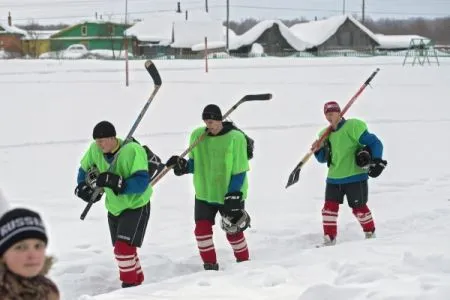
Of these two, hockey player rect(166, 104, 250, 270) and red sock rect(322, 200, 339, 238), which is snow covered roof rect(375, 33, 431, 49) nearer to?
red sock rect(322, 200, 339, 238)

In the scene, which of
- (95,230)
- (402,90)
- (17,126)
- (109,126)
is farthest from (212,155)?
(402,90)

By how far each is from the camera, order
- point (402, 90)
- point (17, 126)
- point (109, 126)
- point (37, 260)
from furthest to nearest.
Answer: point (402, 90)
point (17, 126)
point (109, 126)
point (37, 260)

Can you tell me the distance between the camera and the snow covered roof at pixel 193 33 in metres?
54.5

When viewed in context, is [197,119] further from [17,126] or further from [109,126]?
[109,126]

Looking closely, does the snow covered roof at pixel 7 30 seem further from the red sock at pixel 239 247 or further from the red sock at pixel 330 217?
the red sock at pixel 239 247

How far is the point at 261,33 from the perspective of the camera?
54406 millimetres

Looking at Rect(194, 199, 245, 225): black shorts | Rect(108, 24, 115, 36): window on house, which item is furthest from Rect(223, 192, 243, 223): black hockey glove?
Rect(108, 24, 115, 36): window on house

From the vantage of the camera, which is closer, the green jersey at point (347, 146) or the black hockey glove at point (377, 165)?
the black hockey glove at point (377, 165)

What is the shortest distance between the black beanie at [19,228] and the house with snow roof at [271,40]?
5152 cm

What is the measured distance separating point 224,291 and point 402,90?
1862 cm

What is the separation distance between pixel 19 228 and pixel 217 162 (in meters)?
3.53

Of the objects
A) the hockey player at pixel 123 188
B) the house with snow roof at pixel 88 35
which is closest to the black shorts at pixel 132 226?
the hockey player at pixel 123 188

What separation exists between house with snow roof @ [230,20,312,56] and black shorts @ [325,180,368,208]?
47.3 meters

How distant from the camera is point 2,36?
63.8 m
